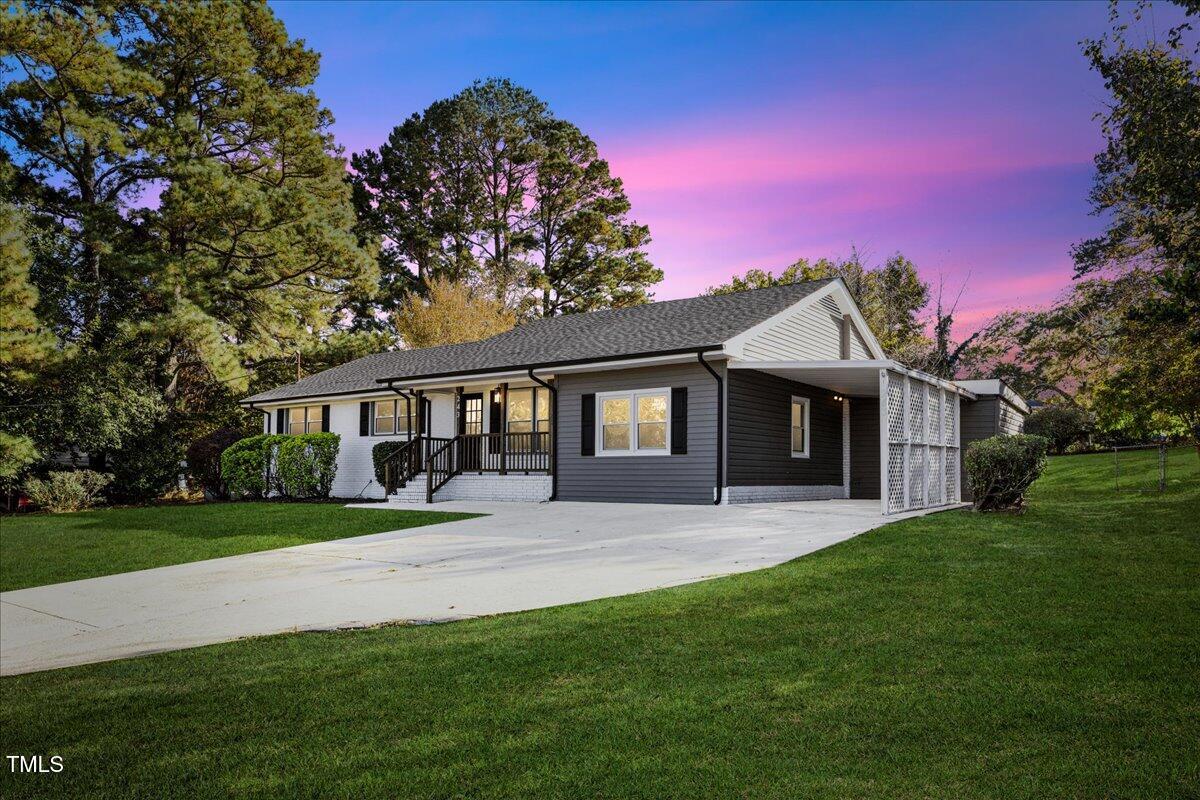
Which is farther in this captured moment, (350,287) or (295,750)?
(350,287)

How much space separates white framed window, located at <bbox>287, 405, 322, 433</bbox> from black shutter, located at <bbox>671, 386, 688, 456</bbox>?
14159 mm

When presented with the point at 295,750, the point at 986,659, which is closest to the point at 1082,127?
the point at 986,659

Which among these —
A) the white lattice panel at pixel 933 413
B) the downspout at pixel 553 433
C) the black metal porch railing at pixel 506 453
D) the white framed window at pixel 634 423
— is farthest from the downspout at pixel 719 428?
the black metal porch railing at pixel 506 453

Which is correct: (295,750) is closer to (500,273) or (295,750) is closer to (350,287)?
(350,287)

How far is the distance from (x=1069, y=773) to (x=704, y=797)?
1383mm

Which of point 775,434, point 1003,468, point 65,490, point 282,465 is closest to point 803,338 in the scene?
point 775,434

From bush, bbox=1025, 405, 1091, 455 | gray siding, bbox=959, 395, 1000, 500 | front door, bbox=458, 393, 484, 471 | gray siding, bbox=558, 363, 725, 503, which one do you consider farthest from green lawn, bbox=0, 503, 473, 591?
bush, bbox=1025, 405, 1091, 455

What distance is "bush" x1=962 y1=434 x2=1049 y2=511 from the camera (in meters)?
12.4

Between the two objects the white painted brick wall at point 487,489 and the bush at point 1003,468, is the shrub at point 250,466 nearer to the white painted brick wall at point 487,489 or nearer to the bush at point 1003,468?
the white painted brick wall at point 487,489

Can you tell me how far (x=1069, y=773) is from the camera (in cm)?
295

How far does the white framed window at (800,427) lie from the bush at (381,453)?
9997 millimetres

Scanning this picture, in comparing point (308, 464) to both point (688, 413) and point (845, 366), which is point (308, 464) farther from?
point (845, 366)

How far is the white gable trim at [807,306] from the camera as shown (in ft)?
49.9

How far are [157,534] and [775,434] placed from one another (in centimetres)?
1189
